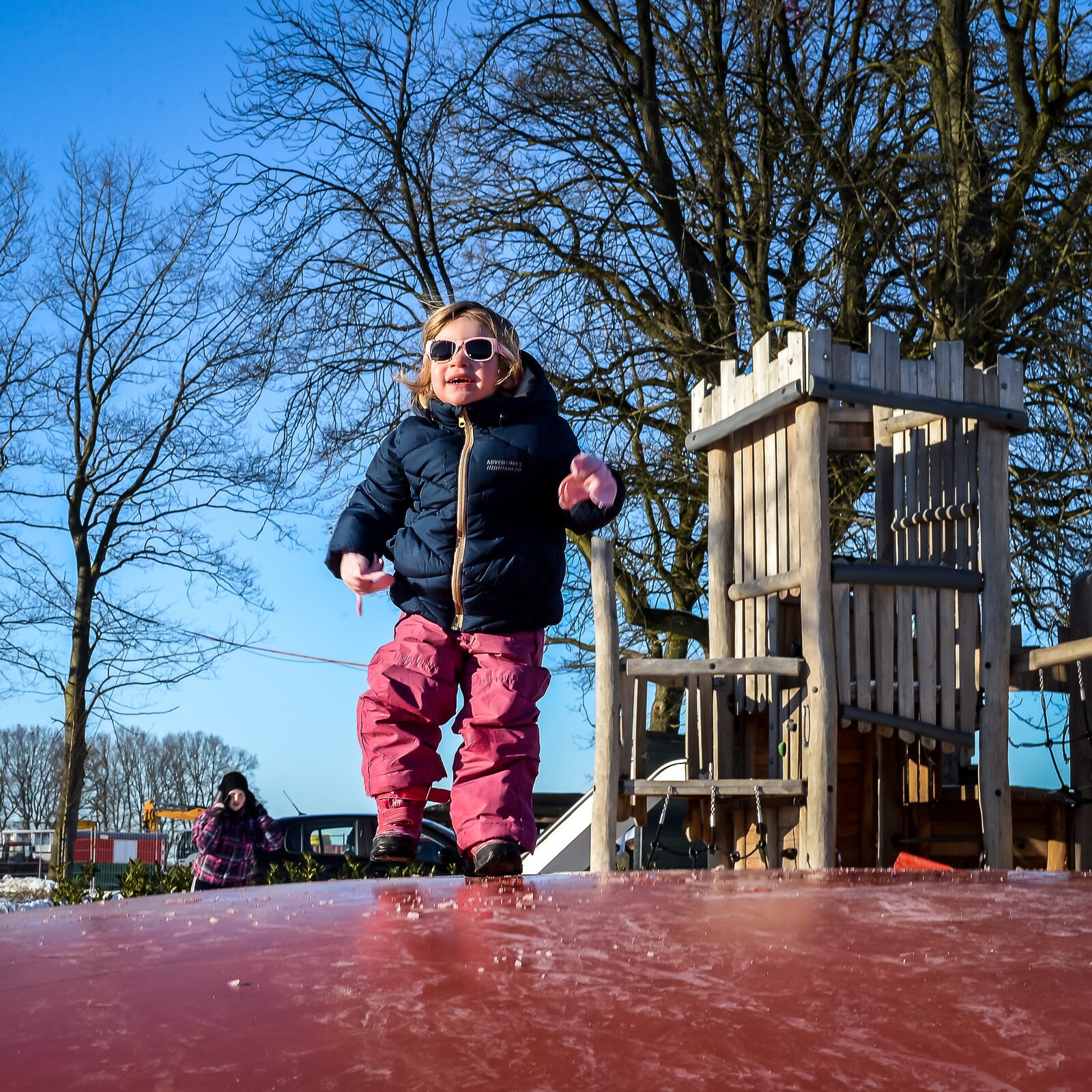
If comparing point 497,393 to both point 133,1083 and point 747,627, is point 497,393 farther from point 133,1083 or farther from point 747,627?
point 747,627

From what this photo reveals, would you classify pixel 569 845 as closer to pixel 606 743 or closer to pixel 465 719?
pixel 606 743

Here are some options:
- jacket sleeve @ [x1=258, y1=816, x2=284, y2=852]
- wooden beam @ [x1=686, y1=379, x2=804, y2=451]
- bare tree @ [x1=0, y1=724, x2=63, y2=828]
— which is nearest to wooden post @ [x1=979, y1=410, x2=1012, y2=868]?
wooden beam @ [x1=686, y1=379, x2=804, y2=451]

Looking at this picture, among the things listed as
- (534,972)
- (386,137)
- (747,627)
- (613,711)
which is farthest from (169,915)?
(386,137)

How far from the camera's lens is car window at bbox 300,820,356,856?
40.8 ft

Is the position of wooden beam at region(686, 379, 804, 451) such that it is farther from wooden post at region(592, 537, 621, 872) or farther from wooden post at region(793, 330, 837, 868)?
wooden post at region(592, 537, 621, 872)

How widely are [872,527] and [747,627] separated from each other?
5.47 metres

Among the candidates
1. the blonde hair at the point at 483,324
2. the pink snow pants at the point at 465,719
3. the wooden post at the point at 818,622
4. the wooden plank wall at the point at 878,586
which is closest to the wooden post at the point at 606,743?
the wooden plank wall at the point at 878,586

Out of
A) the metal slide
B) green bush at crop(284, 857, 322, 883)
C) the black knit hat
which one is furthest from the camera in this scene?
the metal slide

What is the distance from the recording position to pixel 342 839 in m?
12.5

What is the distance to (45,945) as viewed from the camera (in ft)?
4.82

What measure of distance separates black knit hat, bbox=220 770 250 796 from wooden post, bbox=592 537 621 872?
3.11 m

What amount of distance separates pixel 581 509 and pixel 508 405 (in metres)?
0.45

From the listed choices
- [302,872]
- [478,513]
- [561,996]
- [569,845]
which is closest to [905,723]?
[478,513]

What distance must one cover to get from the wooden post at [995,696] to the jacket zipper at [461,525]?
4188 millimetres
